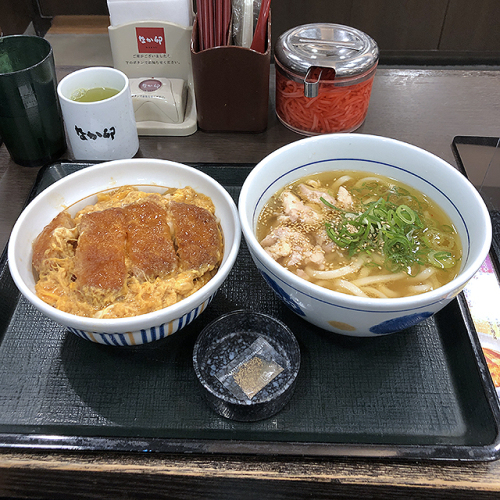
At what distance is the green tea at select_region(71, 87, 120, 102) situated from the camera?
1765 mm

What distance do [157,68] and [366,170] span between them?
3.62 feet

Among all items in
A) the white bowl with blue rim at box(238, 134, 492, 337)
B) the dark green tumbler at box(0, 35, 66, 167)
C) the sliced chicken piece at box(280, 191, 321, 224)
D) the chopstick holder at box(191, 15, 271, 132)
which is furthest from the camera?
the chopstick holder at box(191, 15, 271, 132)

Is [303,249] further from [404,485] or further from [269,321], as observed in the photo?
[404,485]

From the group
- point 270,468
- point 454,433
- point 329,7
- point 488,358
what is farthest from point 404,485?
point 329,7

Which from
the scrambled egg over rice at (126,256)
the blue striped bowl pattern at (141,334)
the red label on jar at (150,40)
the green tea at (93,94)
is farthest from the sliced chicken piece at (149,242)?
the red label on jar at (150,40)

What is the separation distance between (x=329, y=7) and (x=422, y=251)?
3.27 metres

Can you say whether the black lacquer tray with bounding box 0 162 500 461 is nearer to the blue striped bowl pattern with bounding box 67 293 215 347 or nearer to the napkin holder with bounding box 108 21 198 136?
the blue striped bowl pattern with bounding box 67 293 215 347

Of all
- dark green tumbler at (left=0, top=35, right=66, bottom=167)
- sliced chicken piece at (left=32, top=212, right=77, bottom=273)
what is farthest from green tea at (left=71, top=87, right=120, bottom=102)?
sliced chicken piece at (left=32, top=212, right=77, bottom=273)

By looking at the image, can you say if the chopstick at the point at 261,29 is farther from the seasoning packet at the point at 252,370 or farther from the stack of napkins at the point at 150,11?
the seasoning packet at the point at 252,370

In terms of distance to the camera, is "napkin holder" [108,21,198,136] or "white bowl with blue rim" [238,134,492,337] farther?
"napkin holder" [108,21,198,136]

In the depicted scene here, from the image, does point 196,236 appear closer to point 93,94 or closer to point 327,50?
point 93,94

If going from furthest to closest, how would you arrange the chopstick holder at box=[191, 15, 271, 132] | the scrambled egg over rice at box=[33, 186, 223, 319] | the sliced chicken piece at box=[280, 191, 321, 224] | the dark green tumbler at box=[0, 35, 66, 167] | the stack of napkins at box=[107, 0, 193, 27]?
the stack of napkins at box=[107, 0, 193, 27]
the chopstick holder at box=[191, 15, 271, 132]
the dark green tumbler at box=[0, 35, 66, 167]
the sliced chicken piece at box=[280, 191, 321, 224]
the scrambled egg over rice at box=[33, 186, 223, 319]

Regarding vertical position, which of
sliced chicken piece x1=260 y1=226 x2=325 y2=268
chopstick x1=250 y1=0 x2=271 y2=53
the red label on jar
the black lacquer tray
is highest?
chopstick x1=250 y1=0 x2=271 y2=53

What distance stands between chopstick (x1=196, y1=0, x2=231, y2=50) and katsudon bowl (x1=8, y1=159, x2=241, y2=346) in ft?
2.03
